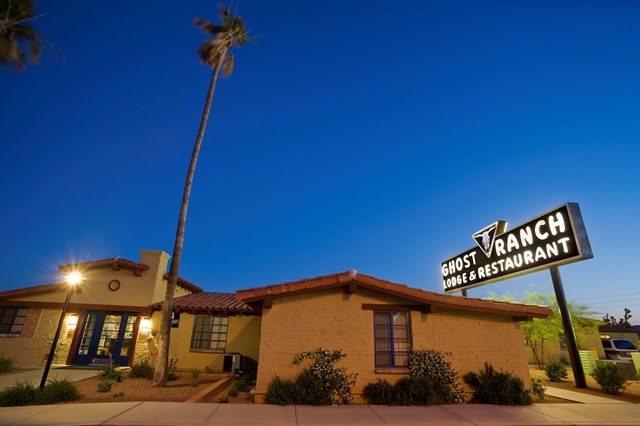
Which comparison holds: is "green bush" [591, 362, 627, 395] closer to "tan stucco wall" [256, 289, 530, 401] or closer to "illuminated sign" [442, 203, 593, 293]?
"illuminated sign" [442, 203, 593, 293]

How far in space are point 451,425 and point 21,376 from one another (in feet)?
50.9

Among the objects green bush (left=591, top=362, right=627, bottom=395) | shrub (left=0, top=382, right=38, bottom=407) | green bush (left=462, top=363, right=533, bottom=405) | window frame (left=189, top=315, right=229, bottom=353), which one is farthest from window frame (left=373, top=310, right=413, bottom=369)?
shrub (left=0, top=382, right=38, bottom=407)

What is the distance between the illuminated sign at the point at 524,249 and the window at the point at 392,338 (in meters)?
5.92

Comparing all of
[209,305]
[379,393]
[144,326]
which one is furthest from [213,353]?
[379,393]

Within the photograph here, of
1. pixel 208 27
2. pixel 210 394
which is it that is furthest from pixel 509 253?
pixel 208 27

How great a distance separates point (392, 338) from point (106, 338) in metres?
15.2

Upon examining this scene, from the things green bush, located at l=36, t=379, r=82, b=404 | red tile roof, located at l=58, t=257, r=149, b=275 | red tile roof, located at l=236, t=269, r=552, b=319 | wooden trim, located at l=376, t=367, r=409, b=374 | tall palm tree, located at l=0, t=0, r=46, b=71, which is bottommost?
green bush, located at l=36, t=379, r=82, b=404

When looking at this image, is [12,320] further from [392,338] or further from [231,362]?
[392,338]

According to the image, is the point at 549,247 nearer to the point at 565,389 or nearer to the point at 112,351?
the point at 565,389

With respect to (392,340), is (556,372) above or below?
below

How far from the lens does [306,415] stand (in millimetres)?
7746

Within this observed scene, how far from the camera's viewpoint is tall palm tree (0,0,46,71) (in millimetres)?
12086

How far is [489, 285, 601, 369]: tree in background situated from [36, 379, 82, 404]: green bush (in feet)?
75.1

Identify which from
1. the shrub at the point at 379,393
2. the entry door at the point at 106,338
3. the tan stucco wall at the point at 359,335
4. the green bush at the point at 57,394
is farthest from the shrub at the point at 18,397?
the shrub at the point at 379,393
